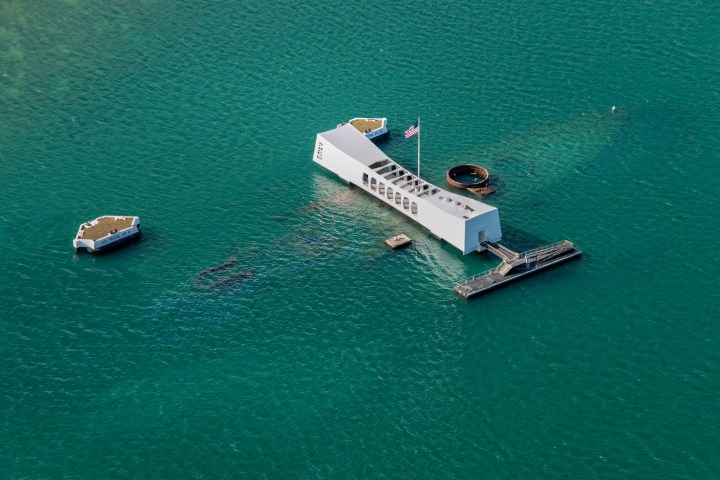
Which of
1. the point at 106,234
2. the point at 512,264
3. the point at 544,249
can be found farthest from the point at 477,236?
the point at 106,234

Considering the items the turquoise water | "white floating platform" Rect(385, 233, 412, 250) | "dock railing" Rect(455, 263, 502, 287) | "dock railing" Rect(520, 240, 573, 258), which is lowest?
the turquoise water

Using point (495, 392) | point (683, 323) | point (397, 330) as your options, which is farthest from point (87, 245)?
point (683, 323)

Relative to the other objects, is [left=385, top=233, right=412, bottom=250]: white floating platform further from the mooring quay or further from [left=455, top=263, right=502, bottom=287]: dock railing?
[left=455, top=263, right=502, bottom=287]: dock railing

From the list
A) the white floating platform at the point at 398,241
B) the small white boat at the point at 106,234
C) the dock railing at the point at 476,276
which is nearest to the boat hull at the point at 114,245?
the small white boat at the point at 106,234

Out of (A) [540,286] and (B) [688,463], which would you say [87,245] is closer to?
(A) [540,286]

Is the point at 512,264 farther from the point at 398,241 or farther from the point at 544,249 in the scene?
the point at 398,241

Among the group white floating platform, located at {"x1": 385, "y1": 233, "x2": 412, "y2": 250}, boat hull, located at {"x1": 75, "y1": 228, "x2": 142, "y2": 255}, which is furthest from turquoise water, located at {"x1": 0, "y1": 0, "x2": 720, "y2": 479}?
white floating platform, located at {"x1": 385, "y1": 233, "x2": 412, "y2": 250}
